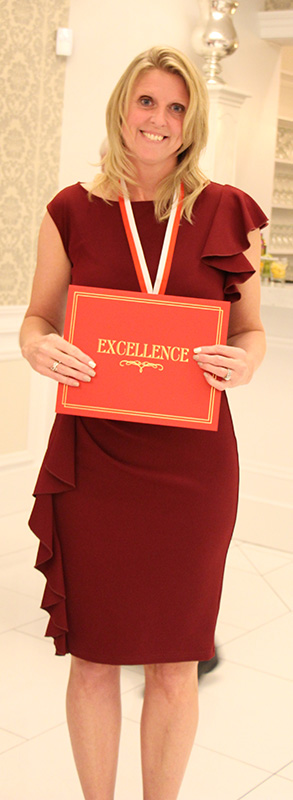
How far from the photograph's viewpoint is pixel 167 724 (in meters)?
1.89

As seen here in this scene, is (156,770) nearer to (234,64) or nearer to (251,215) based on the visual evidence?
(251,215)

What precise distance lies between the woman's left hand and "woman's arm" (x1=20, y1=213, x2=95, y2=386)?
21cm

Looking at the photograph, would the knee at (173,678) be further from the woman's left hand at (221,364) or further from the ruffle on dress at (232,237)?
the ruffle on dress at (232,237)

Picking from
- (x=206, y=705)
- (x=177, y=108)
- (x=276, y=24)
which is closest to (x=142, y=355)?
(x=177, y=108)

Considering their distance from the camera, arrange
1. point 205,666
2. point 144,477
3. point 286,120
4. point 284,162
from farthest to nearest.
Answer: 1. point 286,120
2. point 284,162
3. point 205,666
4. point 144,477

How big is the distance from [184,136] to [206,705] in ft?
5.72

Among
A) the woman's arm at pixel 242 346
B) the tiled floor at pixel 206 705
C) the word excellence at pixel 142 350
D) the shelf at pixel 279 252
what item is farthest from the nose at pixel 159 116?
the shelf at pixel 279 252

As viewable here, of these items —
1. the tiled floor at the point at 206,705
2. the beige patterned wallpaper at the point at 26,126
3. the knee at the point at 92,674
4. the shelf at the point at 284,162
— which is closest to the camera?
the knee at the point at 92,674

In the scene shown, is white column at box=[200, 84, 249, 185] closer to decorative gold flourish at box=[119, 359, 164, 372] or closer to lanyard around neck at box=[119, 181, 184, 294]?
lanyard around neck at box=[119, 181, 184, 294]

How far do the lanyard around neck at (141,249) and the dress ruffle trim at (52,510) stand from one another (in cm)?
30

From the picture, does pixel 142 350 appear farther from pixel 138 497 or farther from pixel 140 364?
pixel 138 497

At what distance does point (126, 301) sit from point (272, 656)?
1904 millimetres

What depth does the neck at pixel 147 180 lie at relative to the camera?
187 centimetres

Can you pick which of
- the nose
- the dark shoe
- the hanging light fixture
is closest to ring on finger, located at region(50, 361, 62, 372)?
the nose
